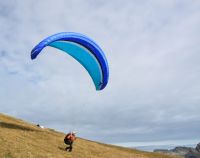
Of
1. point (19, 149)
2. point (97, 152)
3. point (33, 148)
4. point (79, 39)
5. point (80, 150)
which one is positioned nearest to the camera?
point (19, 149)

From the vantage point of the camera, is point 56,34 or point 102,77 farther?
point 102,77

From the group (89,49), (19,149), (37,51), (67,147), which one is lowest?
(19,149)

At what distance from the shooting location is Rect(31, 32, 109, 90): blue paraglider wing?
37.0m

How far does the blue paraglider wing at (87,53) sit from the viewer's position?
37.0m

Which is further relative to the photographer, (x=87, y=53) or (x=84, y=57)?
(x=84, y=57)

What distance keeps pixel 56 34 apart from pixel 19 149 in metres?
10.6

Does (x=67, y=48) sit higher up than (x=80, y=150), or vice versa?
(x=67, y=48)

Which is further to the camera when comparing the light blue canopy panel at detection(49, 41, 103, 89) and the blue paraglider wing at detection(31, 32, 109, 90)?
the light blue canopy panel at detection(49, 41, 103, 89)

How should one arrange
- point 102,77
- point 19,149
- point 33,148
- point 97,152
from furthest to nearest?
point 97,152, point 102,77, point 33,148, point 19,149

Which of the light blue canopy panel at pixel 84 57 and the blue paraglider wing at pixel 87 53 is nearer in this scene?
the blue paraglider wing at pixel 87 53

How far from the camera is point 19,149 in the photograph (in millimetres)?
31219

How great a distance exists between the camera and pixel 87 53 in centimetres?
3856

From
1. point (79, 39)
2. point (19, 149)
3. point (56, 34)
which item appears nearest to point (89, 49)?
point (79, 39)

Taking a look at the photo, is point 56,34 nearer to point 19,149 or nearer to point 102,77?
point 102,77
